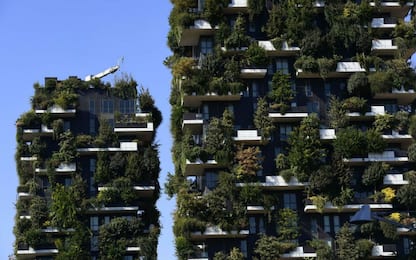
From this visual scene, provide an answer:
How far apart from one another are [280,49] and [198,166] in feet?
39.6

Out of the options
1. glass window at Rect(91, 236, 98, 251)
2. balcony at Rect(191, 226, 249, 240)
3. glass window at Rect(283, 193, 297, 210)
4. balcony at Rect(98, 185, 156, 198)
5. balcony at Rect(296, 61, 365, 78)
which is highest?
balcony at Rect(296, 61, 365, 78)

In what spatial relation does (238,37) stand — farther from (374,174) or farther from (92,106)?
(92,106)

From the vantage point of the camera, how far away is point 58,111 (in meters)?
90.8

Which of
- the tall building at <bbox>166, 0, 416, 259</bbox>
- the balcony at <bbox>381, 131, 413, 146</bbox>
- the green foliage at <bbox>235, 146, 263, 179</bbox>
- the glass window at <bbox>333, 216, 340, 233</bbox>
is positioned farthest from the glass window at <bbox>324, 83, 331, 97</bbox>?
the glass window at <bbox>333, 216, 340, 233</bbox>

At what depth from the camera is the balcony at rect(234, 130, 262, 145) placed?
269 feet

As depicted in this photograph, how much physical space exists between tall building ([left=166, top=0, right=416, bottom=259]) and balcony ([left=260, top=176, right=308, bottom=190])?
3.9 inches

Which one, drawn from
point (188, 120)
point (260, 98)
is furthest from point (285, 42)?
point (188, 120)

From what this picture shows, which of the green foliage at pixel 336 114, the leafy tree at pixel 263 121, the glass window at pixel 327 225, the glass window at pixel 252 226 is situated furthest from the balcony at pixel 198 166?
the green foliage at pixel 336 114

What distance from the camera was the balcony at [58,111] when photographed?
9069 centimetres

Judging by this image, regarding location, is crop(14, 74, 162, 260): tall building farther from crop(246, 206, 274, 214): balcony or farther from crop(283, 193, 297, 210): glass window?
crop(283, 193, 297, 210): glass window

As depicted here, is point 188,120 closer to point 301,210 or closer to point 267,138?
point 267,138

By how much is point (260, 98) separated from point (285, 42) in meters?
5.19

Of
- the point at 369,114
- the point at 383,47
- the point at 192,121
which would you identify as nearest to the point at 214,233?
the point at 192,121

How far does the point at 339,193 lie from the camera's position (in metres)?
81.0
